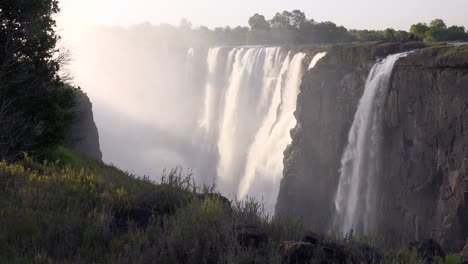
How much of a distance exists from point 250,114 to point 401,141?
26.1 metres

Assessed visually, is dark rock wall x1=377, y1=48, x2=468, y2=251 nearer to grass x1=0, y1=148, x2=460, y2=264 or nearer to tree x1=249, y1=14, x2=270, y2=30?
grass x1=0, y1=148, x2=460, y2=264

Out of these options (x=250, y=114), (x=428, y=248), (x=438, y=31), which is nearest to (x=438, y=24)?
(x=438, y=31)

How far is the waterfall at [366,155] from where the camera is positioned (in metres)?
29.0

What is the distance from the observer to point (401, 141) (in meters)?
28.0

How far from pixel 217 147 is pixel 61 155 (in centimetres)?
4061

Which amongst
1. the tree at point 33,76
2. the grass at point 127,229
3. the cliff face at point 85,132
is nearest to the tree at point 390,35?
the cliff face at point 85,132

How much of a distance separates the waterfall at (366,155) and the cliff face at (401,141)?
0.64 meters

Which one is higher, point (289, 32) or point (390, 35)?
point (289, 32)

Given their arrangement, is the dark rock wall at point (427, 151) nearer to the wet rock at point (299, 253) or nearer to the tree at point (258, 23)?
the wet rock at point (299, 253)

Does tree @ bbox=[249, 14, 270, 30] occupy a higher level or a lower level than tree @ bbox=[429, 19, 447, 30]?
higher

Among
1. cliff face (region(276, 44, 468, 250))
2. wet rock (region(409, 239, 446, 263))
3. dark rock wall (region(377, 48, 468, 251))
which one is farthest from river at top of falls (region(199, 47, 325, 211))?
wet rock (region(409, 239, 446, 263))

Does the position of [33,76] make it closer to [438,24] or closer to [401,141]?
[401,141]

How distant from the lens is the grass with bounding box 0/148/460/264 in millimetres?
4566

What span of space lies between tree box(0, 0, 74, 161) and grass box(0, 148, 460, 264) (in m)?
8.14
